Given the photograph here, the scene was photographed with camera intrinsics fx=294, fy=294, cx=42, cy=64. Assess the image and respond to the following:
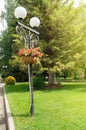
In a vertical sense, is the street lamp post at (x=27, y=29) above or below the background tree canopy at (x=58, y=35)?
below

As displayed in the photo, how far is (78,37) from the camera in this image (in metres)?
24.4

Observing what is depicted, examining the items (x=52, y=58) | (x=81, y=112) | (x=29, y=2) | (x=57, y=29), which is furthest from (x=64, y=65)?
(x=81, y=112)

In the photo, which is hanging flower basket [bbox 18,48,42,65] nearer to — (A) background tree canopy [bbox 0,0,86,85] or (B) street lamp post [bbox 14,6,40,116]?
(B) street lamp post [bbox 14,6,40,116]

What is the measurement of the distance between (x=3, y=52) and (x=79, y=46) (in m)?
15.2

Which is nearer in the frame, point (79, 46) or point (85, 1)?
point (79, 46)

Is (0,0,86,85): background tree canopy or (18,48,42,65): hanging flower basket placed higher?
(0,0,86,85): background tree canopy

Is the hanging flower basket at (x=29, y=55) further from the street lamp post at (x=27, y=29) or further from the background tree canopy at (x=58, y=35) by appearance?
the background tree canopy at (x=58, y=35)

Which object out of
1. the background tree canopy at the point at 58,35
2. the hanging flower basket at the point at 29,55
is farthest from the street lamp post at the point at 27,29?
the background tree canopy at the point at 58,35

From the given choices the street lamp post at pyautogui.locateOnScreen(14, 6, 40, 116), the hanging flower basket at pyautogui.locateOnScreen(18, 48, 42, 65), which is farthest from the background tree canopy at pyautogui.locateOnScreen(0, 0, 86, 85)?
the hanging flower basket at pyautogui.locateOnScreen(18, 48, 42, 65)

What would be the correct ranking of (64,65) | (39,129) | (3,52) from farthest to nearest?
(3,52) < (64,65) < (39,129)

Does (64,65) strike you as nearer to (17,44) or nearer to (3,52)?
(17,44)

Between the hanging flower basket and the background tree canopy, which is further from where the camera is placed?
the background tree canopy

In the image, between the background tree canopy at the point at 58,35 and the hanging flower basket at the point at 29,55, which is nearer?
the hanging flower basket at the point at 29,55

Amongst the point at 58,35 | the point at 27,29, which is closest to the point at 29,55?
the point at 27,29
